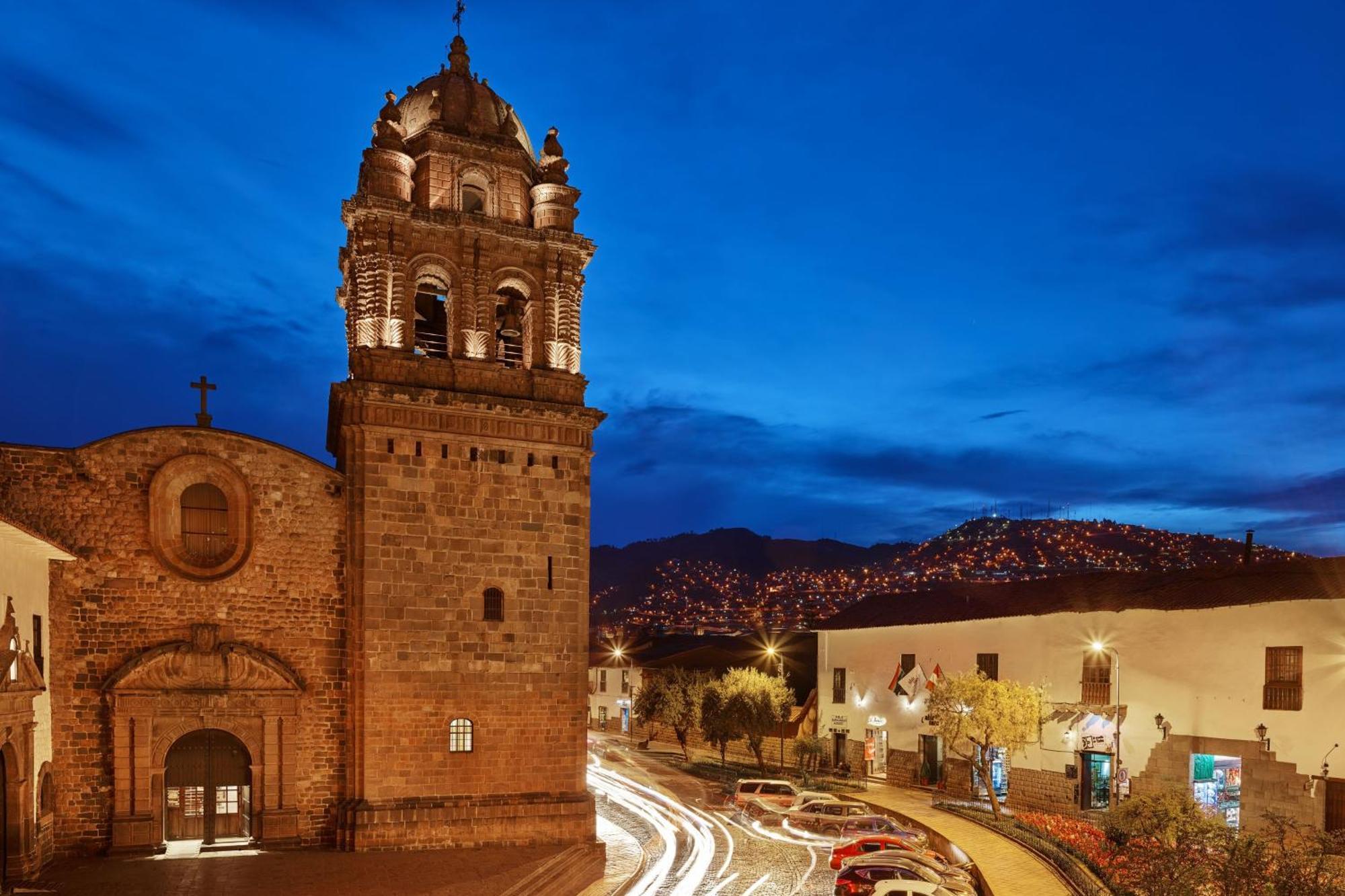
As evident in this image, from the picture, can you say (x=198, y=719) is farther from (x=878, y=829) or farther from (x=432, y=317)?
(x=878, y=829)

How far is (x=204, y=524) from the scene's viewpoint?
23469 millimetres

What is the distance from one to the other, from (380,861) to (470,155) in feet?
57.5

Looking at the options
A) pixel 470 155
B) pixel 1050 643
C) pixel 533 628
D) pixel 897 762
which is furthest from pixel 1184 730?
pixel 470 155

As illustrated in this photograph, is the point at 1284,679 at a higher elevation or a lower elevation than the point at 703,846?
higher

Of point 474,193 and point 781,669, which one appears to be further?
point 781,669

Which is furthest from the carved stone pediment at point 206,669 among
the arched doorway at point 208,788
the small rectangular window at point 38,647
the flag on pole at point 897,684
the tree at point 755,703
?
the flag on pole at point 897,684

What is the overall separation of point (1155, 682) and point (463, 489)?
19.5m

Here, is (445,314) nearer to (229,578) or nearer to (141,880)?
(229,578)

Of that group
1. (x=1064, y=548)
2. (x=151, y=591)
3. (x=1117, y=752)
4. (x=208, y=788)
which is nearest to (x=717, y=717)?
(x=1117, y=752)

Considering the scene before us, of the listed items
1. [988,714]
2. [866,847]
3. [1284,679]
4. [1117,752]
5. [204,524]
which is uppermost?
[204,524]

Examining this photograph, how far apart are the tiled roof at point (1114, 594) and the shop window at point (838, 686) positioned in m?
1.93

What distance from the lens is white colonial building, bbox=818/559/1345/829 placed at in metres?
22.8

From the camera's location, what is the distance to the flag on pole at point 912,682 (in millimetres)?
34000

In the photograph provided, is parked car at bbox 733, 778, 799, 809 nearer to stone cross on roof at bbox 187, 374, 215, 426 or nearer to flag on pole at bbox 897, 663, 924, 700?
flag on pole at bbox 897, 663, 924, 700
